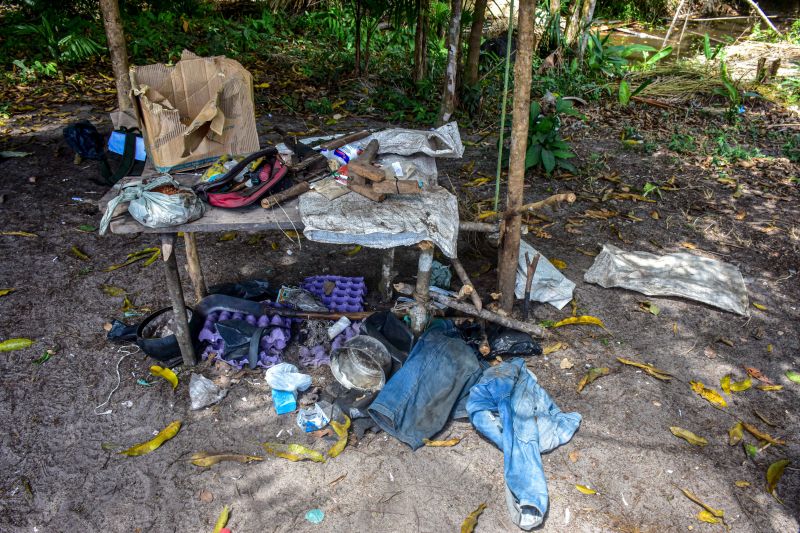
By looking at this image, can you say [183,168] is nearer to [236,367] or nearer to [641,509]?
[236,367]

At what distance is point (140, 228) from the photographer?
3051 millimetres

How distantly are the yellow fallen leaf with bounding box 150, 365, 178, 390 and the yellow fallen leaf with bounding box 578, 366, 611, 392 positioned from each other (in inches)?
93.8

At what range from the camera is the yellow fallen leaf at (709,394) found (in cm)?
345

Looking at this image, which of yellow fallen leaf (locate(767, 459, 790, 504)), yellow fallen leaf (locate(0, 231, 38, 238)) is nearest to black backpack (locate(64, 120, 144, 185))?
yellow fallen leaf (locate(0, 231, 38, 238))

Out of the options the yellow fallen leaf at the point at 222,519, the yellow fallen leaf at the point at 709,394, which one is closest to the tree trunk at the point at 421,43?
the yellow fallen leaf at the point at 709,394

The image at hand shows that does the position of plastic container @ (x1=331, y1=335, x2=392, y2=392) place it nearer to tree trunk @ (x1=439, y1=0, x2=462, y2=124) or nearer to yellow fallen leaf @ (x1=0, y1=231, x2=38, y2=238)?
yellow fallen leaf @ (x1=0, y1=231, x2=38, y2=238)

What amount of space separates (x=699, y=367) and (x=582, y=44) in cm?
619

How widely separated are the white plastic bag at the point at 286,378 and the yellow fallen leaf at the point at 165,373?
53 centimetres

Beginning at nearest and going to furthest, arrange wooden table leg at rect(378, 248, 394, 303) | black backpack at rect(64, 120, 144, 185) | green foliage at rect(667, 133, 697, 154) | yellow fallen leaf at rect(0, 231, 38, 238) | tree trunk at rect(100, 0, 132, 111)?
wooden table leg at rect(378, 248, 394, 303) → yellow fallen leaf at rect(0, 231, 38, 238) → tree trunk at rect(100, 0, 132, 111) → black backpack at rect(64, 120, 144, 185) → green foliage at rect(667, 133, 697, 154)

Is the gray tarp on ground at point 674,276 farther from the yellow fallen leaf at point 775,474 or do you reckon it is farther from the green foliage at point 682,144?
the green foliage at point 682,144

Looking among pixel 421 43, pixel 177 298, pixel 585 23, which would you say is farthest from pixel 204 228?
pixel 585 23

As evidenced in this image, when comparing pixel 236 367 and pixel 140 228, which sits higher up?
pixel 140 228

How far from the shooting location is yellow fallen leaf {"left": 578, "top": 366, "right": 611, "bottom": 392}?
139 inches

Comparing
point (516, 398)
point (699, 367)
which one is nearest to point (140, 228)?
point (516, 398)
